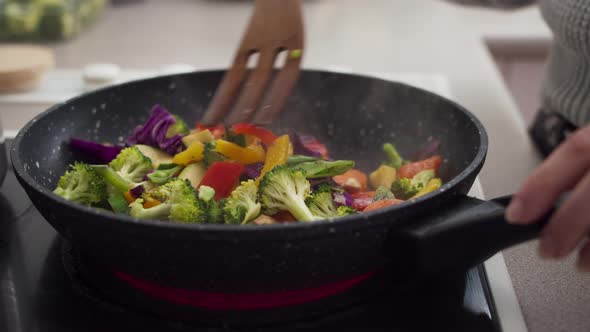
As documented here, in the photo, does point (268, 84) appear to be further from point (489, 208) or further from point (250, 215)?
point (489, 208)

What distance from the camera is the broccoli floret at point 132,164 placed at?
95cm

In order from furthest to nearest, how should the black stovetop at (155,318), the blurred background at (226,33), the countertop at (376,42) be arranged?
the blurred background at (226,33) < the countertop at (376,42) < the black stovetop at (155,318)

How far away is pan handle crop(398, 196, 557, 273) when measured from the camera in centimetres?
63

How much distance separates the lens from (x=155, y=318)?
757 millimetres

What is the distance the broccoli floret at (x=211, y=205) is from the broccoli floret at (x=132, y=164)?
0.51 ft

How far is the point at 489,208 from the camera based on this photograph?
0.67 metres

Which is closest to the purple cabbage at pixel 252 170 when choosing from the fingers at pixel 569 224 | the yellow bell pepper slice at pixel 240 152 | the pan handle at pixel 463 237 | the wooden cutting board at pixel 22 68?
the yellow bell pepper slice at pixel 240 152

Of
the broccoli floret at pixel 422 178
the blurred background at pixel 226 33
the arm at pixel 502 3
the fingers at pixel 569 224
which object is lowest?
the blurred background at pixel 226 33

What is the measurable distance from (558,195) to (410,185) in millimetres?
375

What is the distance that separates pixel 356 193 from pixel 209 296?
1.13ft

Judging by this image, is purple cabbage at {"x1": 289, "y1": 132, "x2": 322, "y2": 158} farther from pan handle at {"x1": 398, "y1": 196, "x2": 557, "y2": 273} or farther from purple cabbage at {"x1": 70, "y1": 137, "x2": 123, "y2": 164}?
pan handle at {"x1": 398, "y1": 196, "x2": 557, "y2": 273}

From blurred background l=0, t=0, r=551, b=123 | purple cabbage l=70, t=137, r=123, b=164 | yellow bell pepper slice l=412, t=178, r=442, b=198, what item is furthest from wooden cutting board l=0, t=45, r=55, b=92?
yellow bell pepper slice l=412, t=178, r=442, b=198

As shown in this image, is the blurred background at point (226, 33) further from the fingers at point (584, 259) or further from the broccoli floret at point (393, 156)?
the fingers at point (584, 259)

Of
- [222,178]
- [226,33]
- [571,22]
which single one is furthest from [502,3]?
[222,178]
